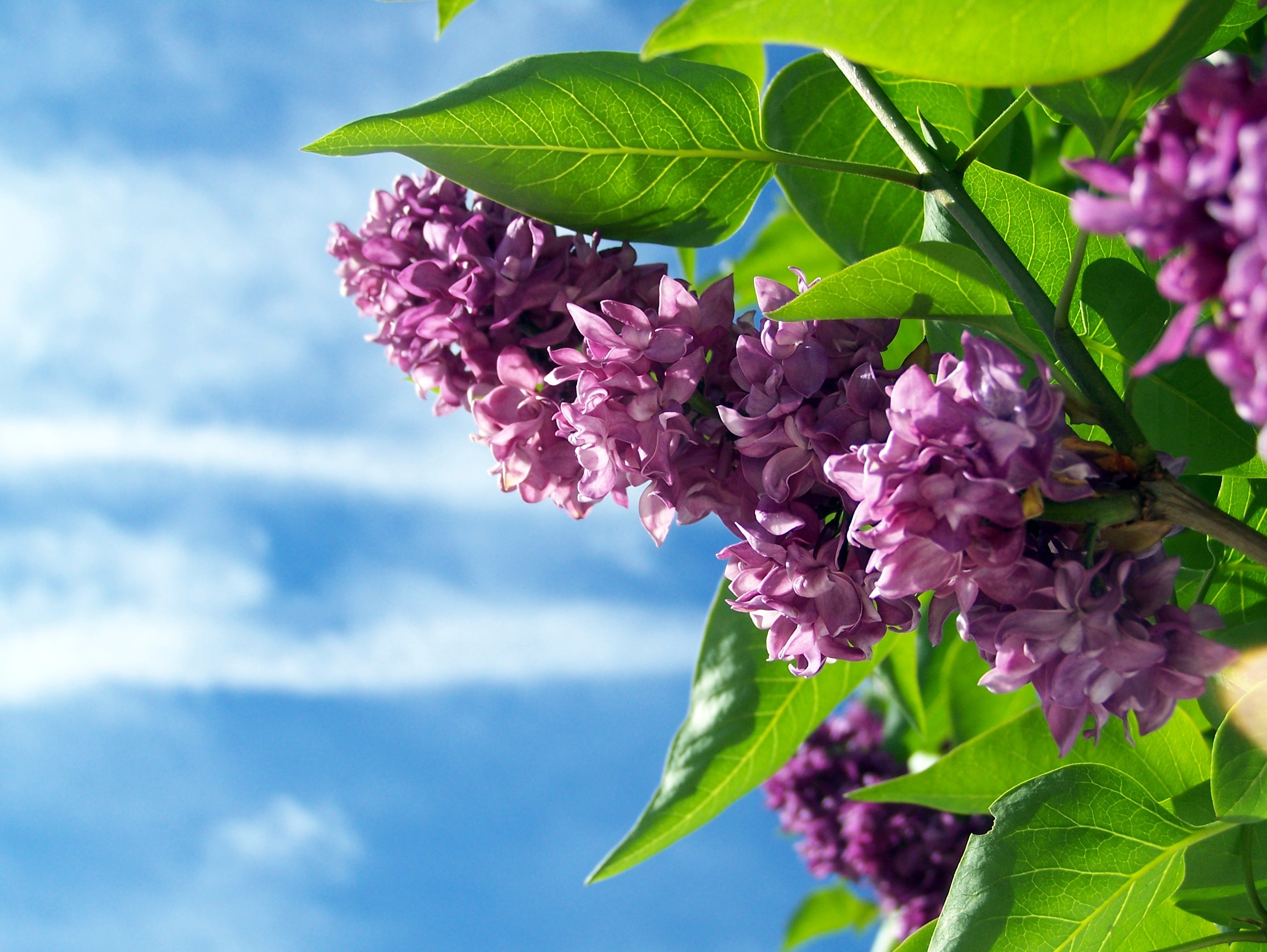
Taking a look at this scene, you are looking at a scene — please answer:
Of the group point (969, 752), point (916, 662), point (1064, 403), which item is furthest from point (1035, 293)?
point (916, 662)

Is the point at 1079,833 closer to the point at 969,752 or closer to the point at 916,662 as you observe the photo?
the point at 969,752

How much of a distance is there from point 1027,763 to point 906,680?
0.50m

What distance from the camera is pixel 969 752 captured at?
3.92ft

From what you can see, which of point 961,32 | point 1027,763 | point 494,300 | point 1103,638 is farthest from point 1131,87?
point 1027,763

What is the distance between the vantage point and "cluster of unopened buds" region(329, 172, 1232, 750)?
0.63 m

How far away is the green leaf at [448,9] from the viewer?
3.51 feet

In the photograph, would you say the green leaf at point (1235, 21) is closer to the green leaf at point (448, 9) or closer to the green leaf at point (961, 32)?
the green leaf at point (961, 32)

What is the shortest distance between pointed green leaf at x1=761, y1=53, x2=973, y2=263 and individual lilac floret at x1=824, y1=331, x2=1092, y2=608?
50cm

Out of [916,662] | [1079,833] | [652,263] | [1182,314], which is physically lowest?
[1079,833]

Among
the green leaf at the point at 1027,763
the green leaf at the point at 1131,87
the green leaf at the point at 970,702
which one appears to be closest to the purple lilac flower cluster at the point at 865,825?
the green leaf at the point at 970,702

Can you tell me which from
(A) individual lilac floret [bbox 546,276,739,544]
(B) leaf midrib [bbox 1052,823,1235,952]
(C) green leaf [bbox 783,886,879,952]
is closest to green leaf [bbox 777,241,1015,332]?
(A) individual lilac floret [bbox 546,276,739,544]

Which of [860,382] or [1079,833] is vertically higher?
[860,382]

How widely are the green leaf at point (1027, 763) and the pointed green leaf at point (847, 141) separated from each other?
21.0 inches

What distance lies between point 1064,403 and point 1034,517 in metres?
0.10
